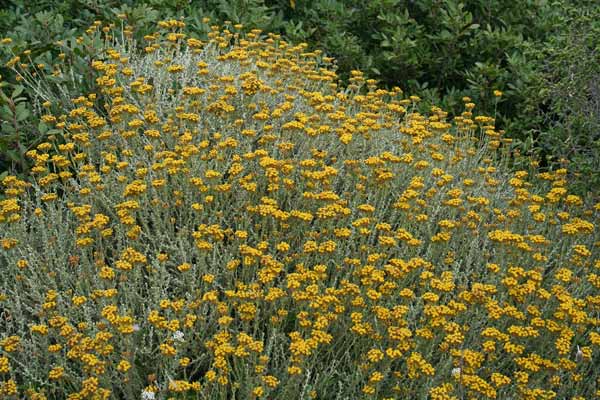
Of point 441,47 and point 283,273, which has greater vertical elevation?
point 441,47

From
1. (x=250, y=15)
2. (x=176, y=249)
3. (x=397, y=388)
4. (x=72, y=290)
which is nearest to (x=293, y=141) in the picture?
(x=176, y=249)

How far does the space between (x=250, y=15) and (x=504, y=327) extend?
3523 millimetres

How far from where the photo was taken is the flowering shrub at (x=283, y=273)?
2.66m

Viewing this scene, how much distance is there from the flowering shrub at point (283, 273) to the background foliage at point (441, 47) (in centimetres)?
54

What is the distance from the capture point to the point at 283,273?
3264mm

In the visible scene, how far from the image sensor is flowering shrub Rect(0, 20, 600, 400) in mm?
2662

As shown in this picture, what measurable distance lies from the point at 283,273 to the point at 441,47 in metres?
3.30

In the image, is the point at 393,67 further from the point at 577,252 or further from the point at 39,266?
the point at 39,266

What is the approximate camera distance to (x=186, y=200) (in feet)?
11.1

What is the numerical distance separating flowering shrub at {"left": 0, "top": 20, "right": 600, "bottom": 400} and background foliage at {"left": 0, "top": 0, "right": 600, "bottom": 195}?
0.54 metres

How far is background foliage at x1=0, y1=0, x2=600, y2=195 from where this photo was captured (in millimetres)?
4277

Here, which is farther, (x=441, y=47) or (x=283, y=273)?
(x=441, y=47)

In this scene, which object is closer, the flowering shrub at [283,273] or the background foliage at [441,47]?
the flowering shrub at [283,273]

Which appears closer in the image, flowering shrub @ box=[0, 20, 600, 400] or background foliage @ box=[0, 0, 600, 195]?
flowering shrub @ box=[0, 20, 600, 400]
